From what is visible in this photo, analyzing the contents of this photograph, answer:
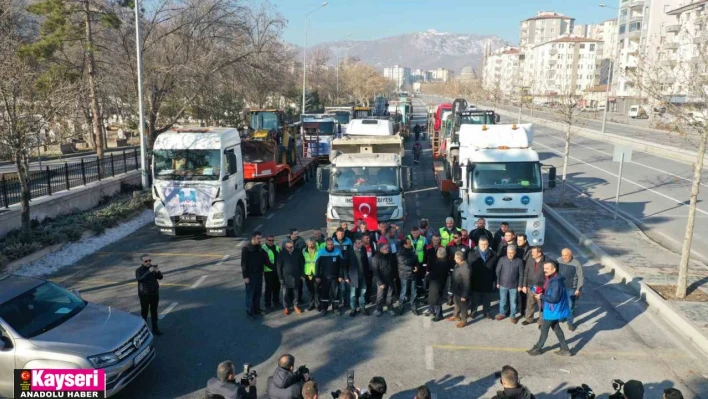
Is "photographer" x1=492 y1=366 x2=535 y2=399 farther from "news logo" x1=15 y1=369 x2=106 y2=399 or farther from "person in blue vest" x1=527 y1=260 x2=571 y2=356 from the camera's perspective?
"news logo" x1=15 y1=369 x2=106 y2=399

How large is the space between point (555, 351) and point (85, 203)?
48.8 feet

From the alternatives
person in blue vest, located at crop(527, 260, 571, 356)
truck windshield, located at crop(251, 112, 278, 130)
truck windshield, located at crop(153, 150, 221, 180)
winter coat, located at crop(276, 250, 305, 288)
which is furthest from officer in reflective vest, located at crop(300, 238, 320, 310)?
truck windshield, located at crop(251, 112, 278, 130)

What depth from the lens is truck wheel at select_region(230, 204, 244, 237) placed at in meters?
15.1

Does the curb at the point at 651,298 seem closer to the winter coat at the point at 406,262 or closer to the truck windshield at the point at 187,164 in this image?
the winter coat at the point at 406,262

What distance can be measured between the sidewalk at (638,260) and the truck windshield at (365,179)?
17.2ft

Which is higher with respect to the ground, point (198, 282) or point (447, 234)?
point (447, 234)

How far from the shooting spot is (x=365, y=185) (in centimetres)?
1357

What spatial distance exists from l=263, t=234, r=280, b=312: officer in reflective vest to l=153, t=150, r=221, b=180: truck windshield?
5214 millimetres

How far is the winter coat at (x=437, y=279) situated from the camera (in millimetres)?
9203

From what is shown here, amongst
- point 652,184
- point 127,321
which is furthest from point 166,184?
point 652,184

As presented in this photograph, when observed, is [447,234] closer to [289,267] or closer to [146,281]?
[289,267]

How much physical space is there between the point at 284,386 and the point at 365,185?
8245mm

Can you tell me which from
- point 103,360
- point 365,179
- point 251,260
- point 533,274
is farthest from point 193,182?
point 533,274

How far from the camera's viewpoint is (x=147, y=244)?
14648 millimetres
